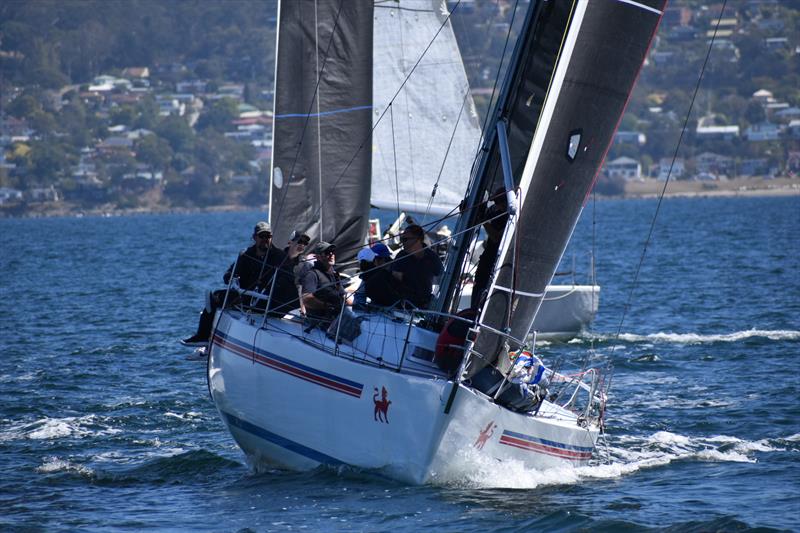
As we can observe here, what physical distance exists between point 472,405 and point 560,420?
1396 millimetres

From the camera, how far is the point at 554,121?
1077 centimetres

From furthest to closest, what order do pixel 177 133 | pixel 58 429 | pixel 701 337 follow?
pixel 177 133, pixel 701 337, pixel 58 429

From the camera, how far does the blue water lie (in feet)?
34.0

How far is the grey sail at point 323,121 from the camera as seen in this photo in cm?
1536

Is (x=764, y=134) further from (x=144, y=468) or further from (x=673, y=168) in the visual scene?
(x=144, y=468)

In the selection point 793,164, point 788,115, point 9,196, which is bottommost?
point 9,196

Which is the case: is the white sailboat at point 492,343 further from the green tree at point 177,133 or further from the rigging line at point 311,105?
the green tree at point 177,133

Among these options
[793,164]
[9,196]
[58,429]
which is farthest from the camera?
[9,196]

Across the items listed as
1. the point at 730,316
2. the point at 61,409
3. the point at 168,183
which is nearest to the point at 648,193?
the point at 168,183

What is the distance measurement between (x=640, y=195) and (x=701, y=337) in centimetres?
11700

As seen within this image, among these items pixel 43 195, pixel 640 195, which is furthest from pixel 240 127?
pixel 640 195

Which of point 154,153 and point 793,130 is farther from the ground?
point 793,130

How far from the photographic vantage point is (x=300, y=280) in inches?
472

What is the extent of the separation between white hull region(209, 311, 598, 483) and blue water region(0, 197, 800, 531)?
0.19 metres
